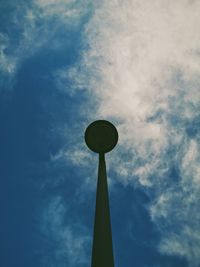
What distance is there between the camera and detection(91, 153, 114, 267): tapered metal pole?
11602 millimetres

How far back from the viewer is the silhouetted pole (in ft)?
38.5

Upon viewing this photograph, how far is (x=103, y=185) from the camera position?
15.2m

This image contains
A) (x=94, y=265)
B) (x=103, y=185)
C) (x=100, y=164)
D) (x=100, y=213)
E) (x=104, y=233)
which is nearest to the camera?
(x=94, y=265)

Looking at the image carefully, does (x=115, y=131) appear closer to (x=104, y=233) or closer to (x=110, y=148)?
(x=110, y=148)

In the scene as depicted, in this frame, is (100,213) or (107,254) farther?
(100,213)

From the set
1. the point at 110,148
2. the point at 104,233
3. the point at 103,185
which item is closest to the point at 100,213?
the point at 104,233

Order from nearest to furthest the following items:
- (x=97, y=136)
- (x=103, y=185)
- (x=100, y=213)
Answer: (x=100, y=213) < (x=103, y=185) < (x=97, y=136)

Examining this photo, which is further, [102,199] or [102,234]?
[102,199]

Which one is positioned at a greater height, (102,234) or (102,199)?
(102,199)

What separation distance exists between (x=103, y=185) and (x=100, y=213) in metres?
2.03

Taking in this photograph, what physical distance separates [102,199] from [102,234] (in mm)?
2047

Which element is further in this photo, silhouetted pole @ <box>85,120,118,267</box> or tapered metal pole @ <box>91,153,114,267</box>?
silhouetted pole @ <box>85,120,118,267</box>

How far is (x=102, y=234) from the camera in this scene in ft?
40.9

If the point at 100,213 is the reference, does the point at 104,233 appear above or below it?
below
